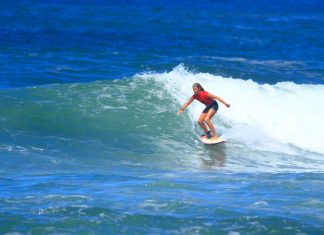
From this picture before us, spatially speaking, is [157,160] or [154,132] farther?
[154,132]

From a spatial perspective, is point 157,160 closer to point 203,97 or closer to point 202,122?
point 202,122

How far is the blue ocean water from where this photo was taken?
11.7 m

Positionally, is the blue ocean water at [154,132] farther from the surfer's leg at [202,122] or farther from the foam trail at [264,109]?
the surfer's leg at [202,122]

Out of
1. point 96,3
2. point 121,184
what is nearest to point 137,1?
point 96,3

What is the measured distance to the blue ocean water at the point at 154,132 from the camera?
11672 mm

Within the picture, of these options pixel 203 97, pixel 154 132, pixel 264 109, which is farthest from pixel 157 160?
pixel 264 109

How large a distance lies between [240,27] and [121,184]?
3058 cm

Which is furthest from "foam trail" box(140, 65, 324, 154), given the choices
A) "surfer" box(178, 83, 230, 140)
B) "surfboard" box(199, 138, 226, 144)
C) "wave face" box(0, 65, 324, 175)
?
"surfer" box(178, 83, 230, 140)

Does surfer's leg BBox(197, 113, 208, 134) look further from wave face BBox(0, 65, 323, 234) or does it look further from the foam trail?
the foam trail

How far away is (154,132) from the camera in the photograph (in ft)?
63.0

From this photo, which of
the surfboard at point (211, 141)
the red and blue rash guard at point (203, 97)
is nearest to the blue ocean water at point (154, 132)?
the surfboard at point (211, 141)

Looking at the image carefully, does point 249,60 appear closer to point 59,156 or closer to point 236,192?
point 59,156

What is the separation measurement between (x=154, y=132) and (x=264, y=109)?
13.1 feet

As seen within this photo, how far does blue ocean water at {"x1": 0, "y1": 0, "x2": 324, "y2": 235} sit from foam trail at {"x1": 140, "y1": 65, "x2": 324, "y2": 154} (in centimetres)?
5
